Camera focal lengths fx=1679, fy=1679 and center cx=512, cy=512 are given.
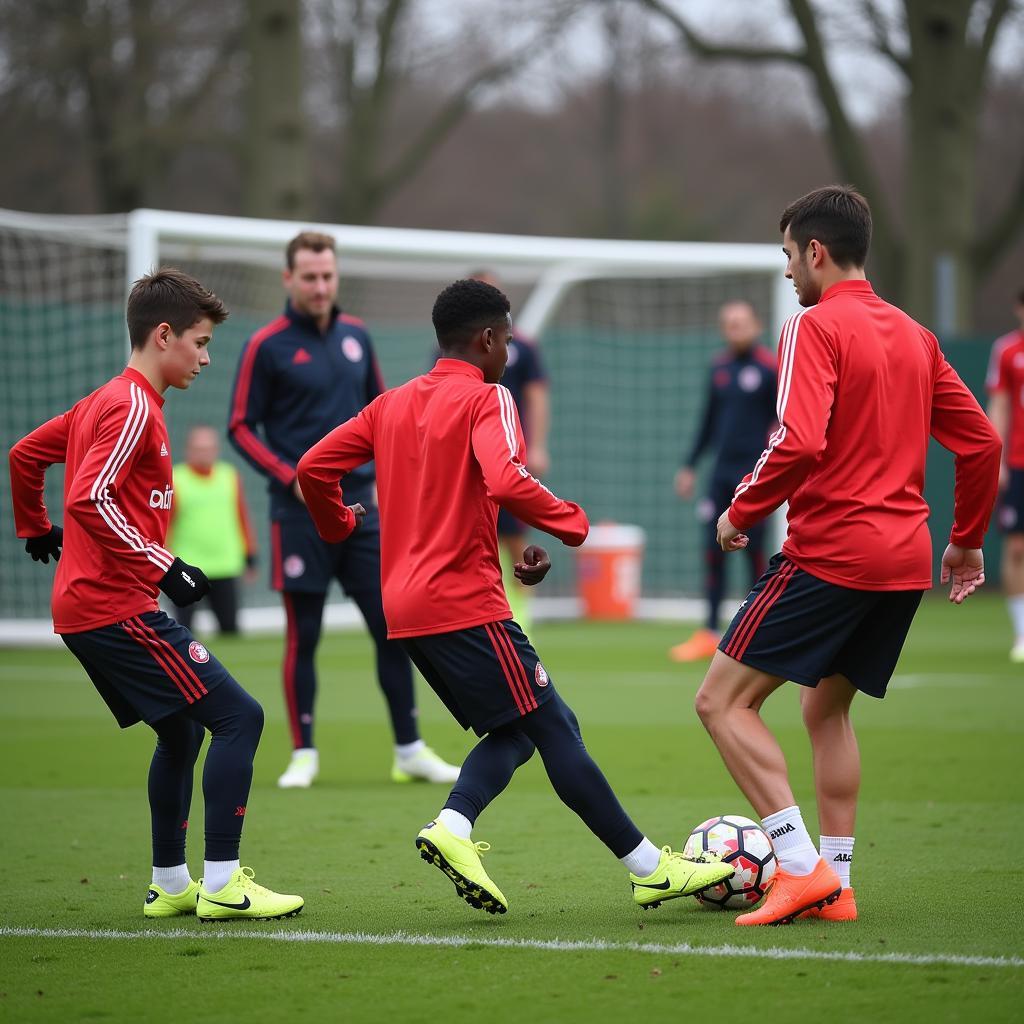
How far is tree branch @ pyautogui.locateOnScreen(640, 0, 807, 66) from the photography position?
21.0 metres

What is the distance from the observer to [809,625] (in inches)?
181

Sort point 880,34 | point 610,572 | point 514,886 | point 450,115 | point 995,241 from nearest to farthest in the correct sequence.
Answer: point 514,886
point 610,572
point 880,34
point 995,241
point 450,115

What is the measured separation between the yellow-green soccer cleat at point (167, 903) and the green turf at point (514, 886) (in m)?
0.11

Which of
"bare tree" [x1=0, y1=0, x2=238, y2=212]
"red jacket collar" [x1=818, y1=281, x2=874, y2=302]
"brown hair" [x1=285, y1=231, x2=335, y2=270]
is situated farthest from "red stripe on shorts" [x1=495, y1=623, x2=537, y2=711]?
"bare tree" [x1=0, y1=0, x2=238, y2=212]

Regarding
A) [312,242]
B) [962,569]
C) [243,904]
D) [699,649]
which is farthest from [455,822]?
[699,649]

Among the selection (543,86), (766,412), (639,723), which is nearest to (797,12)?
(543,86)

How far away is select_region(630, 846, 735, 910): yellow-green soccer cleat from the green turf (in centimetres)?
9

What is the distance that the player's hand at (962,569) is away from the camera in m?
4.94

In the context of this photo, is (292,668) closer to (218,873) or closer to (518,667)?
(218,873)

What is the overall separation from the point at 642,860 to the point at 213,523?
33.0 feet

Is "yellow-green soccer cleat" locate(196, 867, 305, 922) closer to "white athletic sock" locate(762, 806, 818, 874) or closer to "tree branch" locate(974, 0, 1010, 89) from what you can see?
"white athletic sock" locate(762, 806, 818, 874)

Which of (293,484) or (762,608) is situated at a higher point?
(293,484)

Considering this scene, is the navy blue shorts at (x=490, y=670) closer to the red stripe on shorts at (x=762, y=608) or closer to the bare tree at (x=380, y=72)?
the red stripe on shorts at (x=762, y=608)

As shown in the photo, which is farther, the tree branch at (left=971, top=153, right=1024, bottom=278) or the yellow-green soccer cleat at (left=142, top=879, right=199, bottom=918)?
the tree branch at (left=971, top=153, right=1024, bottom=278)
